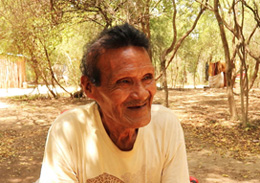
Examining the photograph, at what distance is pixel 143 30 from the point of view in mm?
8000

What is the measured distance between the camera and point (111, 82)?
1330 mm

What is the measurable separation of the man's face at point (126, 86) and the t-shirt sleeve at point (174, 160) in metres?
0.27

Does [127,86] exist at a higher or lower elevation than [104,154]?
higher

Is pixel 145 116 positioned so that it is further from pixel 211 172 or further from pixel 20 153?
pixel 20 153

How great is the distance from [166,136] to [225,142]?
16.0 ft

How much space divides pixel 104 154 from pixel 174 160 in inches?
15.4

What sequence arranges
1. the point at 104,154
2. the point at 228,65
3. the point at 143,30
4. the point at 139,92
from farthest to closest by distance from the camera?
the point at 143,30 < the point at 228,65 < the point at 104,154 < the point at 139,92

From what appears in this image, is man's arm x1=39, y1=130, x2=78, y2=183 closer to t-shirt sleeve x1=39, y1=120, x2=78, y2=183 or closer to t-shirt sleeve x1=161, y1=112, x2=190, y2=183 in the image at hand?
t-shirt sleeve x1=39, y1=120, x2=78, y2=183

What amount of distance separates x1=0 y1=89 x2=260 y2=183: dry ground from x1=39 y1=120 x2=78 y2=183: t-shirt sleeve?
11.0 ft

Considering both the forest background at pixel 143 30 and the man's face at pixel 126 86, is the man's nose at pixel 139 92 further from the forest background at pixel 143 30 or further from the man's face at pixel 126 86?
the forest background at pixel 143 30

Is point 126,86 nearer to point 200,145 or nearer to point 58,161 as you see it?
point 58,161

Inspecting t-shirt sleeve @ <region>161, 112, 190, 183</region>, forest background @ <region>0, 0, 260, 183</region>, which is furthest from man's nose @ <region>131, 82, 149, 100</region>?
Result: forest background @ <region>0, 0, 260, 183</region>

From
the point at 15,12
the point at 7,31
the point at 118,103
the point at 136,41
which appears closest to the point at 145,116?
the point at 118,103

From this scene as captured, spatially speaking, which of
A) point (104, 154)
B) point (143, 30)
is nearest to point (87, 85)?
point (104, 154)
